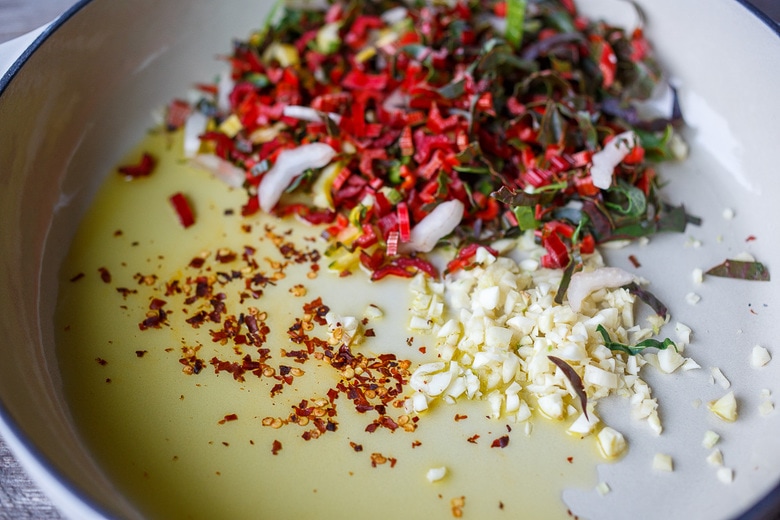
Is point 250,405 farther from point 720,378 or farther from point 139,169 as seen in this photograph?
point 720,378

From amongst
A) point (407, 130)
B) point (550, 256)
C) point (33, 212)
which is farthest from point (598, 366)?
point (33, 212)

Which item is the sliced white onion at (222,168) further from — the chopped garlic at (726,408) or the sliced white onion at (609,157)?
the chopped garlic at (726,408)

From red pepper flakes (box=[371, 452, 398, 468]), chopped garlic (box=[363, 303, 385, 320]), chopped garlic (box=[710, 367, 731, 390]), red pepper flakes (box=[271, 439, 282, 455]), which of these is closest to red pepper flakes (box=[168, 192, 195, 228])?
chopped garlic (box=[363, 303, 385, 320])

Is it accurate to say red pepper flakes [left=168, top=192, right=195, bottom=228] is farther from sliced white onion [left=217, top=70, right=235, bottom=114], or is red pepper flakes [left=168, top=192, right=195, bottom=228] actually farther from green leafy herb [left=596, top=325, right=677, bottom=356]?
green leafy herb [left=596, top=325, right=677, bottom=356]

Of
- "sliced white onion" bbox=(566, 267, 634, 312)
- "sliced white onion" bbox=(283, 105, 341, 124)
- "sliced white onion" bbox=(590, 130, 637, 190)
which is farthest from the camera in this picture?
"sliced white onion" bbox=(283, 105, 341, 124)

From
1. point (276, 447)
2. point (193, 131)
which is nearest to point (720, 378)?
point (276, 447)

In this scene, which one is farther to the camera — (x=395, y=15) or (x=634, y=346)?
(x=395, y=15)

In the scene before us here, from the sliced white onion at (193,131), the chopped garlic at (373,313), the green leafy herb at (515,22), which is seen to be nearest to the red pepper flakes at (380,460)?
the chopped garlic at (373,313)
